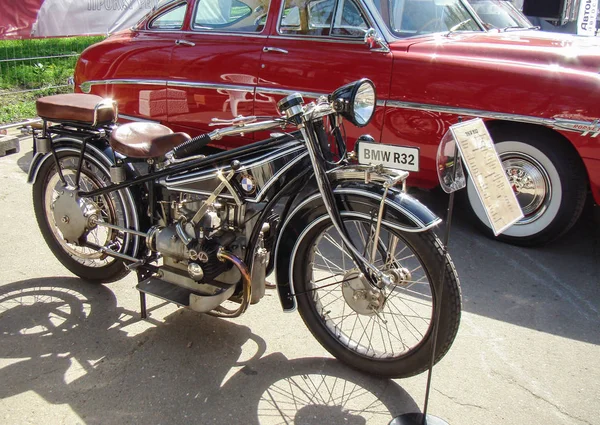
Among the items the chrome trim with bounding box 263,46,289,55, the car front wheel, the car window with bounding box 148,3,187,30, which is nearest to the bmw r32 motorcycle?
the car front wheel

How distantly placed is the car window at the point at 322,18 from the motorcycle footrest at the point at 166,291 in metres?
2.52

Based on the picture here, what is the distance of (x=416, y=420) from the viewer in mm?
2426

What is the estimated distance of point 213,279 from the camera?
9.40ft

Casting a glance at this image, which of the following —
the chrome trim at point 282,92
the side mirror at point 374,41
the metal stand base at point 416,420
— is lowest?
the metal stand base at point 416,420

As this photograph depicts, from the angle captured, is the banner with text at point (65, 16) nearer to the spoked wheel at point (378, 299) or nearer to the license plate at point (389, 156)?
the spoked wheel at point (378, 299)

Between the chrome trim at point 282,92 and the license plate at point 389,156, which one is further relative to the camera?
the chrome trim at point 282,92

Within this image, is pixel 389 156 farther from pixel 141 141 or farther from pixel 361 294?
pixel 141 141

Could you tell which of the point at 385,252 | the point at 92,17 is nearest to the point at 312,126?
the point at 385,252

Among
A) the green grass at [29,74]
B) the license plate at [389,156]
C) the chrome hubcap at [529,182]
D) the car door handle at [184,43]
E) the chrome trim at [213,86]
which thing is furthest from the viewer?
the green grass at [29,74]

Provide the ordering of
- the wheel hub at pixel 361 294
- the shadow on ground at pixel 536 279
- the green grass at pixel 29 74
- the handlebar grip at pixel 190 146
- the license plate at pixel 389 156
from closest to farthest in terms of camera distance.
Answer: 1. the license plate at pixel 389 156
2. the wheel hub at pixel 361 294
3. the handlebar grip at pixel 190 146
4. the shadow on ground at pixel 536 279
5. the green grass at pixel 29 74

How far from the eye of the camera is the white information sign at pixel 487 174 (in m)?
2.20

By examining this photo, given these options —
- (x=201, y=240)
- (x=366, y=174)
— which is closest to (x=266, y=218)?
(x=201, y=240)

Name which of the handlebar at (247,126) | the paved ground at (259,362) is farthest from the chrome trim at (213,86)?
the paved ground at (259,362)

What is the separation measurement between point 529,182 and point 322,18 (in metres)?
2.06
